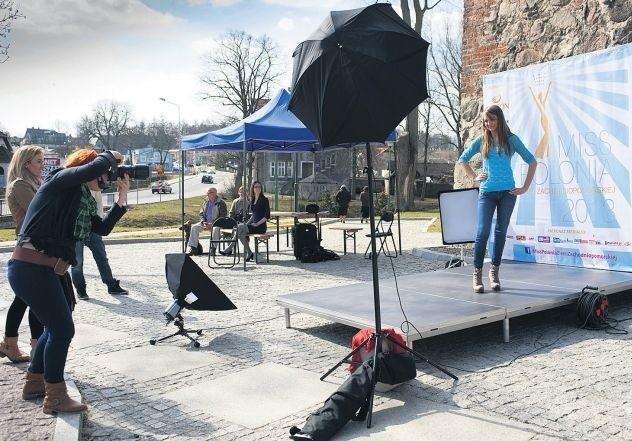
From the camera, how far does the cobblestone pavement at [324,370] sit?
4090mm

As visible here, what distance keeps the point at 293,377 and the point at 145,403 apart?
1.16 metres

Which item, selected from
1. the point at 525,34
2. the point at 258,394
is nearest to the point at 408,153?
the point at 525,34

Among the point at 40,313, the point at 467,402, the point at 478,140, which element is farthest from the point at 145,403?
the point at 478,140

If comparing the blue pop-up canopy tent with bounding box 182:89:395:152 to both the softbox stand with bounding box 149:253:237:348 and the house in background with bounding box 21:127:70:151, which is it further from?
the house in background with bounding box 21:127:70:151

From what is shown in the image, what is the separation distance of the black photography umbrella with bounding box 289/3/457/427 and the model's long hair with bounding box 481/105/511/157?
2.22 metres

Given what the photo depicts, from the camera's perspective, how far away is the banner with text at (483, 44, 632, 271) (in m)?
7.85

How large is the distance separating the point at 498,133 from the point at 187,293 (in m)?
3.67

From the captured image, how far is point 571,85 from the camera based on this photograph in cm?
850

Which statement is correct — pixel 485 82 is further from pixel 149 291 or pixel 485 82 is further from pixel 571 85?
pixel 149 291

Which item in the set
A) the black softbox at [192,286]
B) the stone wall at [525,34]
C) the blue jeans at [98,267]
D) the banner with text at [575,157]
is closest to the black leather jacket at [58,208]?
the black softbox at [192,286]

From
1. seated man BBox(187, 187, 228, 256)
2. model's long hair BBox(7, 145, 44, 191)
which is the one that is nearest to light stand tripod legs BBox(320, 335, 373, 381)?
model's long hair BBox(7, 145, 44, 191)

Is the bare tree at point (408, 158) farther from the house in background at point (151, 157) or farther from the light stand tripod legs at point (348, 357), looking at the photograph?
the house in background at point (151, 157)

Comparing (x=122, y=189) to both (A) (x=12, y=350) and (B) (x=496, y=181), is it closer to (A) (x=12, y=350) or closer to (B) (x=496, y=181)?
(A) (x=12, y=350)

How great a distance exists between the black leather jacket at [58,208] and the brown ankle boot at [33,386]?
1.03 metres
